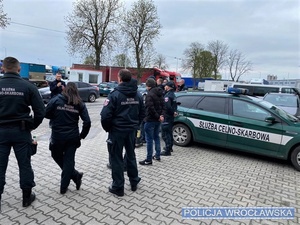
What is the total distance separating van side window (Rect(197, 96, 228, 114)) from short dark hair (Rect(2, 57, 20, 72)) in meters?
4.75

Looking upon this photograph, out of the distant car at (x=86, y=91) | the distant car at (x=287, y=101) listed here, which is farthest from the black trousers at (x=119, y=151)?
the distant car at (x=86, y=91)

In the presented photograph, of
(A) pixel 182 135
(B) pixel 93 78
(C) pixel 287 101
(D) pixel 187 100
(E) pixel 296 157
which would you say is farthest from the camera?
(B) pixel 93 78

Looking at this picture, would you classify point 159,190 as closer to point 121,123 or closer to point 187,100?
point 121,123

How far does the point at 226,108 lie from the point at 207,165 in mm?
1675

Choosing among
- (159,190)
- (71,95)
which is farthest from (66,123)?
(159,190)

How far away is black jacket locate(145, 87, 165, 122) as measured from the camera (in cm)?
493

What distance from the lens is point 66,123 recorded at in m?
3.36

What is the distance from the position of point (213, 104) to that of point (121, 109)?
3633mm

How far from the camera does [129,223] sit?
2.98 meters

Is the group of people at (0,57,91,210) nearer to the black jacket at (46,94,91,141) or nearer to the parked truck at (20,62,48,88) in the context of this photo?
the black jacket at (46,94,91,141)

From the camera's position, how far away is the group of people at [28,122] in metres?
2.89

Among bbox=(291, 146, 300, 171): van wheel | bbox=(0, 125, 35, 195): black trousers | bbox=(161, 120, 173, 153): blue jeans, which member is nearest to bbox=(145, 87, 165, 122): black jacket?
bbox=(161, 120, 173, 153): blue jeans

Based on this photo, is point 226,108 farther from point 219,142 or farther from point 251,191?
point 251,191

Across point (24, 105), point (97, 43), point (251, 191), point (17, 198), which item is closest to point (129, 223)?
point (17, 198)
